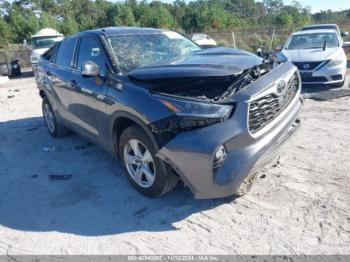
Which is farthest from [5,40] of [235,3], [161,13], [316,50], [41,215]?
[235,3]

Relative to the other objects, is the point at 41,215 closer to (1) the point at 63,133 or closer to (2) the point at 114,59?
(2) the point at 114,59

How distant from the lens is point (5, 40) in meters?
43.1

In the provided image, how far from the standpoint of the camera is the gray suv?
122 inches

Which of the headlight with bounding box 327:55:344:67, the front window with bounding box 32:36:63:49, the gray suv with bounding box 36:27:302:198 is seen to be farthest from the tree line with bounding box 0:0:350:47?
the gray suv with bounding box 36:27:302:198

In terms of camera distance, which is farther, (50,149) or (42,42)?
(42,42)

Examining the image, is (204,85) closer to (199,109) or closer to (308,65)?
(199,109)

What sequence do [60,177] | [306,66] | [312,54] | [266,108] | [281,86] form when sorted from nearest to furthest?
1. [266,108]
2. [281,86]
3. [60,177]
4. [306,66]
5. [312,54]

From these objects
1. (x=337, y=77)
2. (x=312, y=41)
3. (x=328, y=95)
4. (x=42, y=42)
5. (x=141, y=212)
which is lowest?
(x=141, y=212)

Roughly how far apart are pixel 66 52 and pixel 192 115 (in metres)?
3.25

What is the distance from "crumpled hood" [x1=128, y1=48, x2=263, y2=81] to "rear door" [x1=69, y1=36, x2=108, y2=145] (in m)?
0.56

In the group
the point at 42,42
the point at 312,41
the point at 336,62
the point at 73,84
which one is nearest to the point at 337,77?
the point at 336,62

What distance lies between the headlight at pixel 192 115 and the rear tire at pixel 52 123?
3607 mm

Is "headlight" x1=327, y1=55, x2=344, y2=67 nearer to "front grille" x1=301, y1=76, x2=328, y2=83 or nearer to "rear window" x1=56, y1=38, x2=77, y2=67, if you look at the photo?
"front grille" x1=301, y1=76, x2=328, y2=83

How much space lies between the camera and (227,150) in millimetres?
3102
